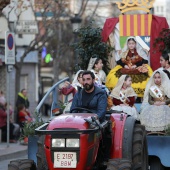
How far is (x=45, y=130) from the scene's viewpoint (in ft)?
34.2

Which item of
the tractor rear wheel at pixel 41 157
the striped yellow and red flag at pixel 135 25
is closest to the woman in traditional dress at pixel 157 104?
the striped yellow and red flag at pixel 135 25

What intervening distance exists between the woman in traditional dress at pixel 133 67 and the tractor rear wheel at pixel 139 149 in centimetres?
473

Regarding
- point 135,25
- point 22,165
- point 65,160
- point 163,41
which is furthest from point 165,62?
point 65,160

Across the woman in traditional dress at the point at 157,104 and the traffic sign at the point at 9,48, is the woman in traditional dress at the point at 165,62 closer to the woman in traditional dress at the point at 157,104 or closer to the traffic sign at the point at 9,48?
the woman in traditional dress at the point at 157,104

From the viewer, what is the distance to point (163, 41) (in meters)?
17.6

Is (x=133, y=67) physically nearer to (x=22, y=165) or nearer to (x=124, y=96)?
(x=124, y=96)

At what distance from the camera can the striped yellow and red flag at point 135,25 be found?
59.9ft

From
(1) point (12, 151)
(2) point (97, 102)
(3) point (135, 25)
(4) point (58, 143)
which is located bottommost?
(1) point (12, 151)

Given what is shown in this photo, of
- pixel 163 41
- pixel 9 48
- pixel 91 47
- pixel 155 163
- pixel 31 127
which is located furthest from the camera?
pixel 9 48

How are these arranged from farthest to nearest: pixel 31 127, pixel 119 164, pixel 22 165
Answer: pixel 31 127 → pixel 22 165 → pixel 119 164

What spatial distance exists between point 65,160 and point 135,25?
8.45 metres

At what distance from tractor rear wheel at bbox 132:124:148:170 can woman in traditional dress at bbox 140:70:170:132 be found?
1561mm

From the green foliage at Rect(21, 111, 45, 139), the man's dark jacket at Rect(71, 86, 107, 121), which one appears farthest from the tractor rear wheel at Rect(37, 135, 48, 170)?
the green foliage at Rect(21, 111, 45, 139)

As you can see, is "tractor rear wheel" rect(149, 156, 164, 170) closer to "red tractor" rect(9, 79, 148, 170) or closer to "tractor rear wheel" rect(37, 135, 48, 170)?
"red tractor" rect(9, 79, 148, 170)
